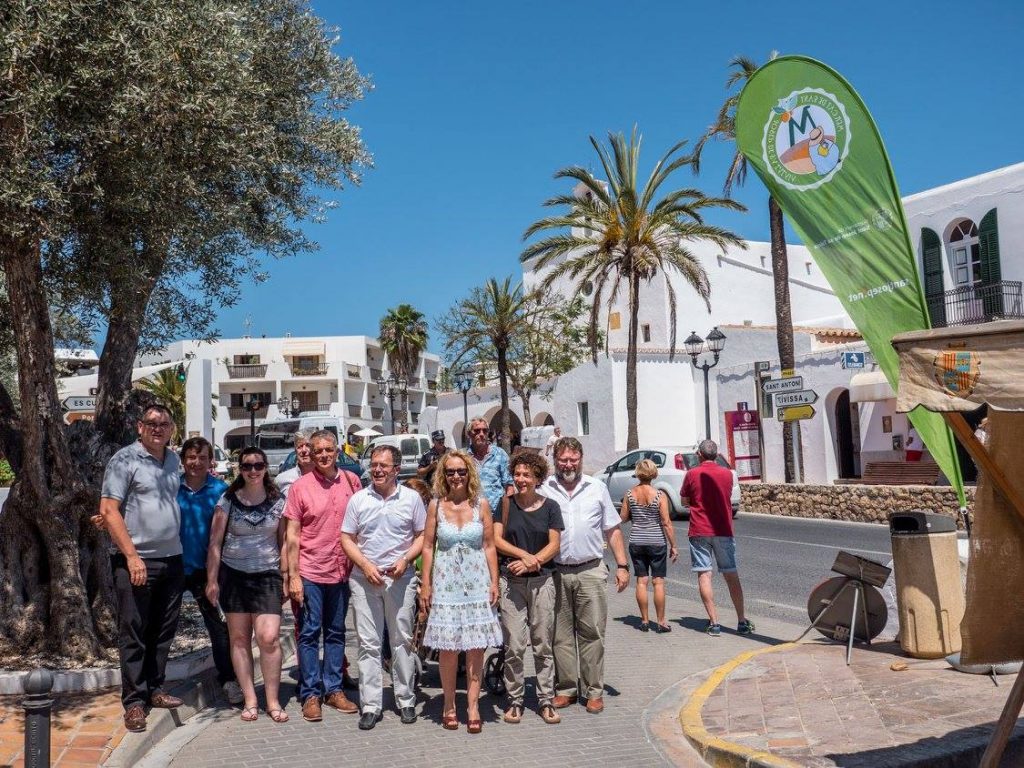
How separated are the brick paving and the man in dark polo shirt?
0.20 m

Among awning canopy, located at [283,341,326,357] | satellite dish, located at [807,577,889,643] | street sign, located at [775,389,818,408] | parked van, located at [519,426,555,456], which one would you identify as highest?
awning canopy, located at [283,341,326,357]

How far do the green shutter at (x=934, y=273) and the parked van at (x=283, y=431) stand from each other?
60.7 ft

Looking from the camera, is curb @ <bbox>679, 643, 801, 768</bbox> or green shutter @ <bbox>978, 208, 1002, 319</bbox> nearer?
curb @ <bbox>679, 643, 801, 768</bbox>

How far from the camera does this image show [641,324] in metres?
43.5

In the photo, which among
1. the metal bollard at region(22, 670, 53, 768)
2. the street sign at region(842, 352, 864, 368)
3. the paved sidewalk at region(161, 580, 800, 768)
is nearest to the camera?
the metal bollard at region(22, 670, 53, 768)

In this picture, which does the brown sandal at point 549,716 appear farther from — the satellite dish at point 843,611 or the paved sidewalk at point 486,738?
the satellite dish at point 843,611

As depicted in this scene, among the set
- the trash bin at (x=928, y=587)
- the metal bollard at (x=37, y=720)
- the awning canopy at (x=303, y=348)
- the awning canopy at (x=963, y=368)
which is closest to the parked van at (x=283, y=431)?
the trash bin at (x=928, y=587)

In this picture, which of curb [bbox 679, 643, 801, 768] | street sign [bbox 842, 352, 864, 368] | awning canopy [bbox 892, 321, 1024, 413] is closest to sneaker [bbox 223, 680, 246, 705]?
curb [bbox 679, 643, 801, 768]

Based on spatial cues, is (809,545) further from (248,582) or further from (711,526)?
(248,582)

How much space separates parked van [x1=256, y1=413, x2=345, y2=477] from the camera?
104ft

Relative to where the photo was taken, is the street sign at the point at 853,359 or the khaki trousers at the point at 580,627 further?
the street sign at the point at 853,359

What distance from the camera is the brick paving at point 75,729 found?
17.5 ft

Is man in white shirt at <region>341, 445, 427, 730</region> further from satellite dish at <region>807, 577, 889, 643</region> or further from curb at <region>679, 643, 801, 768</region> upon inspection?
satellite dish at <region>807, 577, 889, 643</region>

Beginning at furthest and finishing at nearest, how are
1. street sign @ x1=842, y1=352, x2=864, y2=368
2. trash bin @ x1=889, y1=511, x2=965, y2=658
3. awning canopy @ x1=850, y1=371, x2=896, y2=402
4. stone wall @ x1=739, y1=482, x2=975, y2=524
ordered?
1. awning canopy @ x1=850, y1=371, x2=896, y2=402
2. street sign @ x1=842, y1=352, x2=864, y2=368
3. stone wall @ x1=739, y1=482, x2=975, y2=524
4. trash bin @ x1=889, y1=511, x2=965, y2=658
